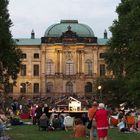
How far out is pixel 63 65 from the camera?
11606 centimetres

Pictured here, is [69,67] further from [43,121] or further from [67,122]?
[43,121]

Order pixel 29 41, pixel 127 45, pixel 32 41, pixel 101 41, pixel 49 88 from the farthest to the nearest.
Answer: pixel 29 41, pixel 32 41, pixel 101 41, pixel 49 88, pixel 127 45

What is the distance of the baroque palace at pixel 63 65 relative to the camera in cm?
11488

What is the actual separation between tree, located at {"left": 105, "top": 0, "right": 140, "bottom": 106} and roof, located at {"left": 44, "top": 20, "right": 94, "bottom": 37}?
63714 millimetres

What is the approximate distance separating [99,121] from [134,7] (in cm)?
2588

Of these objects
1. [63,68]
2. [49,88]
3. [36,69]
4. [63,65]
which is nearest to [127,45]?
[49,88]

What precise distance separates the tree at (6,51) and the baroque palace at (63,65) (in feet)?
185

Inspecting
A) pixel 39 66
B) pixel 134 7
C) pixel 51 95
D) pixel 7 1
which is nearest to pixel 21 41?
pixel 39 66

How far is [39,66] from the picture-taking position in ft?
390

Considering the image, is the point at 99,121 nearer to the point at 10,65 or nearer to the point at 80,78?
the point at 10,65

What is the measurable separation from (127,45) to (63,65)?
66.9 m

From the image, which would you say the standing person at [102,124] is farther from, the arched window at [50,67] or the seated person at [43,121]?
the arched window at [50,67]

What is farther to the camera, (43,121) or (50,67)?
(50,67)

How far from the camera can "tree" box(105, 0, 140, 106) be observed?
147 feet
